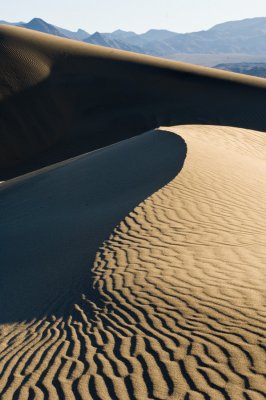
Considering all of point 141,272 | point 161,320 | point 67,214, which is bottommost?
point 67,214

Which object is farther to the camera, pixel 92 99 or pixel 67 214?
Answer: pixel 92 99

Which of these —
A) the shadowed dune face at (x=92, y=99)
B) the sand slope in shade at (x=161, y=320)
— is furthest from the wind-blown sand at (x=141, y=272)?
the shadowed dune face at (x=92, y=99)

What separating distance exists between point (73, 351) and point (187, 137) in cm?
1119

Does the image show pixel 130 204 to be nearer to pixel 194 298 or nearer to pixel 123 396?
pixel 194 298

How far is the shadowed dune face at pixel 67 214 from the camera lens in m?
8.18

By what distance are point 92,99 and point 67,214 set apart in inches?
863

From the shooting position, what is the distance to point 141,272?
753cm

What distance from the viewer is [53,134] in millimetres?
30844

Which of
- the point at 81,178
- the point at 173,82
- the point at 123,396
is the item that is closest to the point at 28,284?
the point at 123,396

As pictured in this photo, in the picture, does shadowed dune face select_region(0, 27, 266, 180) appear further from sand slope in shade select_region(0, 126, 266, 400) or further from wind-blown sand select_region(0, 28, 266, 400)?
sand slope in shade select_region(0, 126, 266, 400)

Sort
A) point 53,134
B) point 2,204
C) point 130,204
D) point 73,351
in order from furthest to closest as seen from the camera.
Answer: point 53,134, point 2,204, point 130,204, point 73,351

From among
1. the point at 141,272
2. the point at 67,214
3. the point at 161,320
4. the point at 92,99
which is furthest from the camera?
the point at 92,99

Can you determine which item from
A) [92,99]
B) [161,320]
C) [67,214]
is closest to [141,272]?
[161,320]

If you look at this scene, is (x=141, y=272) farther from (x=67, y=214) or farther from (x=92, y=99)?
(x=92, y=99)
